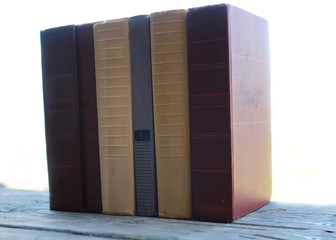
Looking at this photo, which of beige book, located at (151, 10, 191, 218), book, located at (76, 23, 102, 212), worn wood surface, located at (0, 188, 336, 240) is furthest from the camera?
book, located at (76, 23, 102, 212)

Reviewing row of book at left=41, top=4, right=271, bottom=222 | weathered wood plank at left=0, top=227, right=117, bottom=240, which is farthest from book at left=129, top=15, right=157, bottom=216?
weathered wood plank at left=0, top=227, right=117, bottom=240

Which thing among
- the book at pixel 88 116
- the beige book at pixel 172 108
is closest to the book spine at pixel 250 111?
the beige book at pixel 172 108

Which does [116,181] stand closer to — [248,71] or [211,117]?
[211,117]

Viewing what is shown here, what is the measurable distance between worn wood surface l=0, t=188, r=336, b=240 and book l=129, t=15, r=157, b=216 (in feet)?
0.28

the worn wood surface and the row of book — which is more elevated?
the row of book

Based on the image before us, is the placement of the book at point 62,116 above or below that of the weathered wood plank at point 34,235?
above

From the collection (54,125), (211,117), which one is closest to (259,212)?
(211,117)

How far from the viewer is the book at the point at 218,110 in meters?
0.99

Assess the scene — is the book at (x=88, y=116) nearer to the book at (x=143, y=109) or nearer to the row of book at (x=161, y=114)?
the row of book at (x=161, y=114)

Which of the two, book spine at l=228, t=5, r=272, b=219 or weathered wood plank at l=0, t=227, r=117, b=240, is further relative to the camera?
book spine at l=228, t=5, r=272, b=219

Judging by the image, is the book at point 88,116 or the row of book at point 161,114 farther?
the book at point 88,116

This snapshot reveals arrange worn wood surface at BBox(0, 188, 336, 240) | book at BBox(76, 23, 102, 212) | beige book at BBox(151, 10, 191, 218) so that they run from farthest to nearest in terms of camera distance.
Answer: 1. book at BBox(76, 23, 102, 212)
2. beige book at BBox(151, 10, 191, 218)
3. worn wood surface at BBox(0, 188, 336, 240)

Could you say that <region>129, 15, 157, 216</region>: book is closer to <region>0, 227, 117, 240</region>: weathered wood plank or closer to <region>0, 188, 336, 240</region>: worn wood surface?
<region>0, 188, 336, 240</region>: worn wood surface

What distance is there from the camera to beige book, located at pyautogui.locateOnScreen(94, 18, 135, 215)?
1.08m
